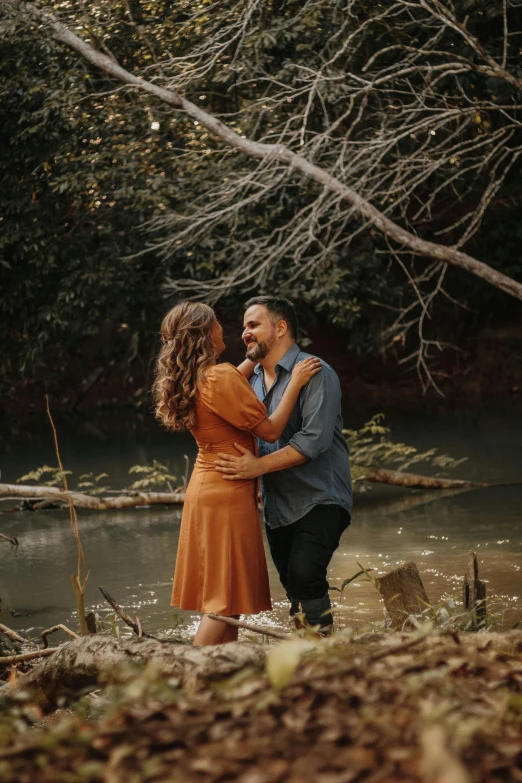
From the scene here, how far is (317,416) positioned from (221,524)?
0.67 metres

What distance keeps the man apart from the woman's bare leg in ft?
1.53

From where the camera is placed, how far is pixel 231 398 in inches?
179

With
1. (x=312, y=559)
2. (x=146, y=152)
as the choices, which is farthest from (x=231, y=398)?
(x=146, y=152)

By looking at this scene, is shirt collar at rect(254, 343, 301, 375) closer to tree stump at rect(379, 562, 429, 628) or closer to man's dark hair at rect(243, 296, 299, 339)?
man's dark hair at rect(243, 296, 299, 339)

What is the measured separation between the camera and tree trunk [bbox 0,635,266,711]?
115 inches

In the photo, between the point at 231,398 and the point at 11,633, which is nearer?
the point at 231,398

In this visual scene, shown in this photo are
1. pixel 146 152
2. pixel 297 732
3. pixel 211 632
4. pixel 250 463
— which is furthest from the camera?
pixel 146 152

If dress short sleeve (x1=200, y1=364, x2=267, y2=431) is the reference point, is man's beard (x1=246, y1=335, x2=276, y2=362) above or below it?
above

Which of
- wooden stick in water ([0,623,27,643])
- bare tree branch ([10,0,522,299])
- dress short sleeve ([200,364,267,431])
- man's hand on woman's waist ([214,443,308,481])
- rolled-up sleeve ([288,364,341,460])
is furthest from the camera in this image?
bare tree branch ([10,0,522,299])

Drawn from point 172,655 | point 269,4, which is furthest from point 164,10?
point 172,655

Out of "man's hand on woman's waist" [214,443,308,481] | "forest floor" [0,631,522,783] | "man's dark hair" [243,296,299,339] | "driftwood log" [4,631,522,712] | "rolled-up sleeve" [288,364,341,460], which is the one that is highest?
"man's dark hair" [243,296,299,339]

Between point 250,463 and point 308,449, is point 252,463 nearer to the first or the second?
point 250,463

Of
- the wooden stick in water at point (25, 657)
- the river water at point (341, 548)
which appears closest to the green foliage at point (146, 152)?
the river water at point (341, 548)

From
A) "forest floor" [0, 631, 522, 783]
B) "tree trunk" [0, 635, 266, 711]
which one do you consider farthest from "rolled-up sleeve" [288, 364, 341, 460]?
"forest floor" [0, 631, 522, 783]
